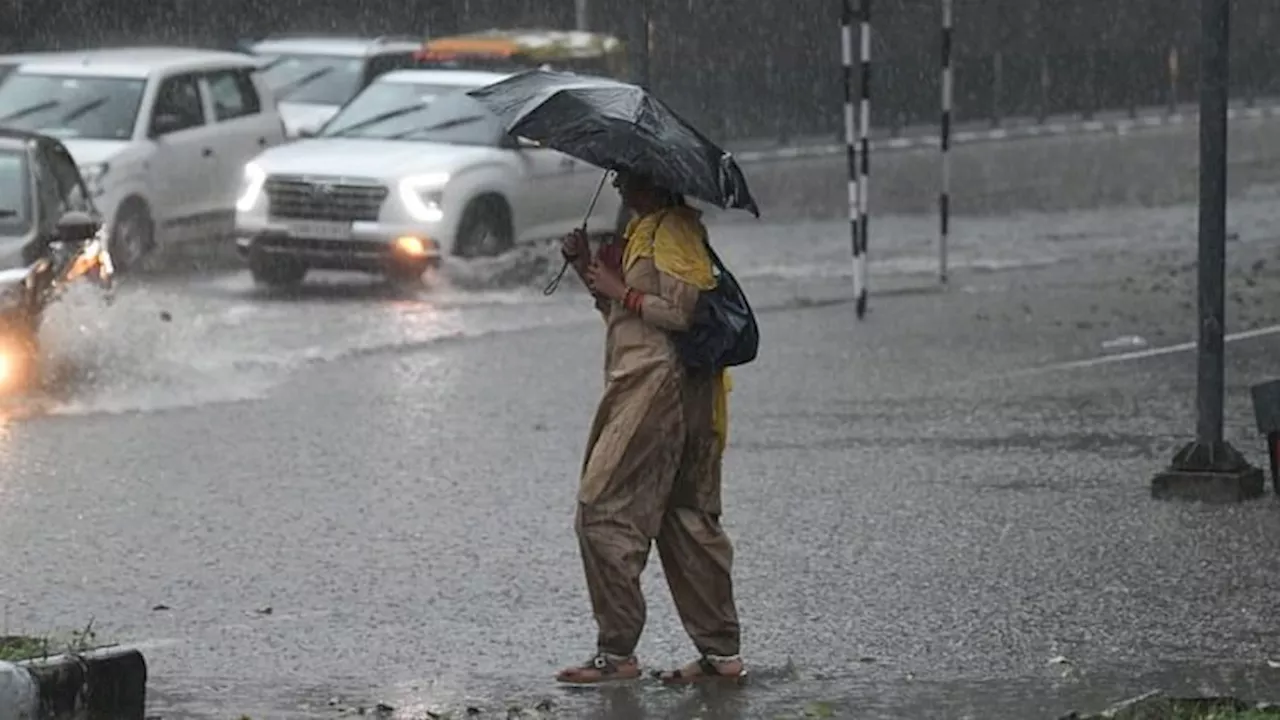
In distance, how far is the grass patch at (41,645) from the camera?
7.63 meters

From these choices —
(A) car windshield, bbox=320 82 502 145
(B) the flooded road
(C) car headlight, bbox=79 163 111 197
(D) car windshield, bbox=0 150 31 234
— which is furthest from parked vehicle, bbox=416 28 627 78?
(D) car windshield, bbox=0 150 31 234

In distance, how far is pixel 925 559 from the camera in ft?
34.8

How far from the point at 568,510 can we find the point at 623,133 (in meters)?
3.75

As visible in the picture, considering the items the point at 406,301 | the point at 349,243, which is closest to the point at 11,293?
the point at 406,301

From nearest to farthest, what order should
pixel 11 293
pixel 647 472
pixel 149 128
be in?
pixel 647 472 < pixel 11 293 < pixel 149 128

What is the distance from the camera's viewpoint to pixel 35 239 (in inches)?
620

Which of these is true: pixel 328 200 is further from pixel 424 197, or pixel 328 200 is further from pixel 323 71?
pixel 323 71

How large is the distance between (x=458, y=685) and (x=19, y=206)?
825 centimetres

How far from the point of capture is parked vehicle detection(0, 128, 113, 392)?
15273mm

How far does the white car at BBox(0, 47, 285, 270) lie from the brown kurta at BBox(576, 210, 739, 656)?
46.1 ft

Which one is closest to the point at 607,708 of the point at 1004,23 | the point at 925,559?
the point at 925,559

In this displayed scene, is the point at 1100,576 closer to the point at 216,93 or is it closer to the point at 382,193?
the point at 382,193

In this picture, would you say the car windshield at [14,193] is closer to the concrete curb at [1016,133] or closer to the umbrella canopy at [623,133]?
the umbrella canopy at [623,133]

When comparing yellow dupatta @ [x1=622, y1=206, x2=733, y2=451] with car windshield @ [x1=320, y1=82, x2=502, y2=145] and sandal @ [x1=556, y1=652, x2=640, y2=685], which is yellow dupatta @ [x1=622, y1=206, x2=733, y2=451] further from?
car windshield @ [x1=320, y1=82, x2=502, y2=145]
